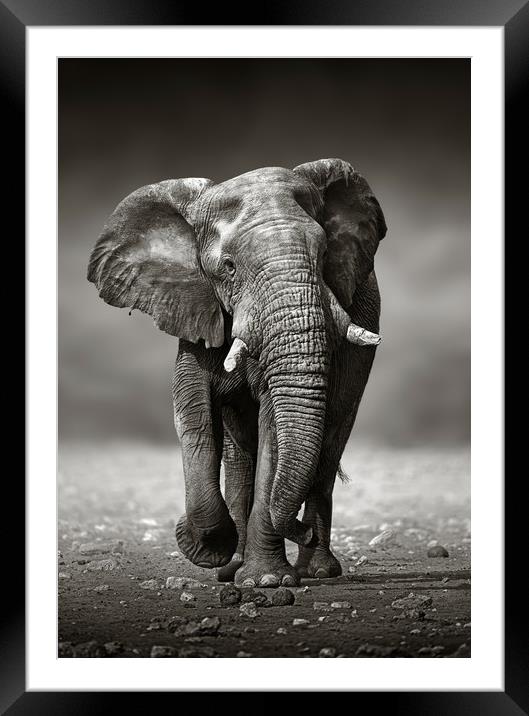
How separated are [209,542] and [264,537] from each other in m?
0.46

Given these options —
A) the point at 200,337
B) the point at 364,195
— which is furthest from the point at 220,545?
the point at 364,195

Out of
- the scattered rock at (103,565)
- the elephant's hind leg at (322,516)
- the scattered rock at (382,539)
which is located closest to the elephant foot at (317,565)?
the elephant's hind leg at (322,516)

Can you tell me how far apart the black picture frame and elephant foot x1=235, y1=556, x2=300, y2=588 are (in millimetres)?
1775

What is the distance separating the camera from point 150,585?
34.9 ft

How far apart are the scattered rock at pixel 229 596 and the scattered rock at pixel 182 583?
0.77m

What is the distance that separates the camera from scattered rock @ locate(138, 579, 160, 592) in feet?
34.5

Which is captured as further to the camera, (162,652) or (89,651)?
(89,651)

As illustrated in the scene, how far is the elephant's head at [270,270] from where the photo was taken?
30.0ft

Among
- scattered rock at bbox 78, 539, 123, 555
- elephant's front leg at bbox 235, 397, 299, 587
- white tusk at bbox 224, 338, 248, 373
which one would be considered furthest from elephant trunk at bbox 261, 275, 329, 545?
scattered rock at bbox 78, 539, 123, 555

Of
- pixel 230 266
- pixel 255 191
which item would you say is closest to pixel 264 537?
pixel 230 266

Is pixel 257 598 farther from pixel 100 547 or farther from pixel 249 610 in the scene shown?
pixel 100 547

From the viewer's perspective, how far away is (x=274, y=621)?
29.8 feet
